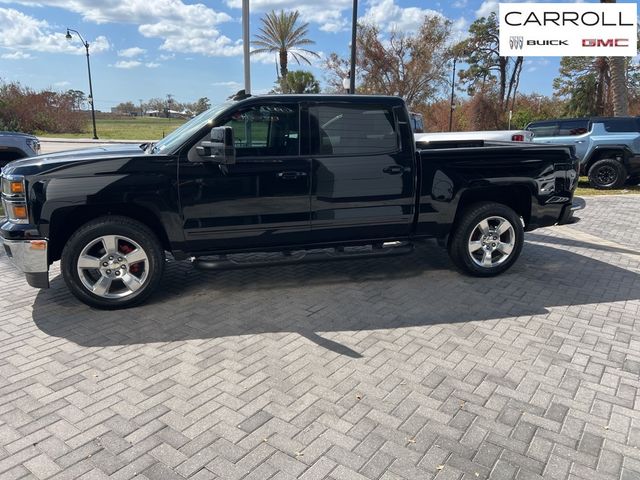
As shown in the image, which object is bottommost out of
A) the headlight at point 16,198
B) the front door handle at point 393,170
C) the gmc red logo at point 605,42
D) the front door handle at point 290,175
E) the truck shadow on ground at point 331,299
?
the truck shadow on ground at point 331,299

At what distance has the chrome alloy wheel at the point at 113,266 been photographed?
14.5 ft

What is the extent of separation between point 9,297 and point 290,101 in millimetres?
3492

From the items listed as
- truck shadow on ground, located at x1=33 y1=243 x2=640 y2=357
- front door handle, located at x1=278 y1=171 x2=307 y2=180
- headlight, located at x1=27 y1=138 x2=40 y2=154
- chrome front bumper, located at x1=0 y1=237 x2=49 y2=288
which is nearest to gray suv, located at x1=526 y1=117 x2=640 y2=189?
truck shadow on ground, located at x1=33 y1=243 x2=640 y2=357

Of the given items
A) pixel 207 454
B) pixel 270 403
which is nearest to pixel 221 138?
pixel 270 403

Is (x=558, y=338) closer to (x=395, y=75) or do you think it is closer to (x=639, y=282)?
(x=639, y=282)

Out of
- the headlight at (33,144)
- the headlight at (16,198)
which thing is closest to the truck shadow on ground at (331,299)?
the headlight at (16,198)

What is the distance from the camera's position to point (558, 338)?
4070mm

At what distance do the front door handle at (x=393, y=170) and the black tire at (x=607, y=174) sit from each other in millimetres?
10087

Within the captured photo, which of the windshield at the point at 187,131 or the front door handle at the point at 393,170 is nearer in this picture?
the windshield at the point at 187,131

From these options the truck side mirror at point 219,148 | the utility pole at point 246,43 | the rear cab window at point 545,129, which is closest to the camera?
the truck side mirror at point 219,148

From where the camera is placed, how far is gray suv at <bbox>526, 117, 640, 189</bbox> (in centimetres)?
1238

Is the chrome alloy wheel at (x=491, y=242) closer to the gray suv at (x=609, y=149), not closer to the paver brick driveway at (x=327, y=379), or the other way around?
the paver brick driveway at (x=327, y=379)

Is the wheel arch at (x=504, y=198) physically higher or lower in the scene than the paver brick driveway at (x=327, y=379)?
higher

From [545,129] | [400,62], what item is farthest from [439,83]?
[545,129]
